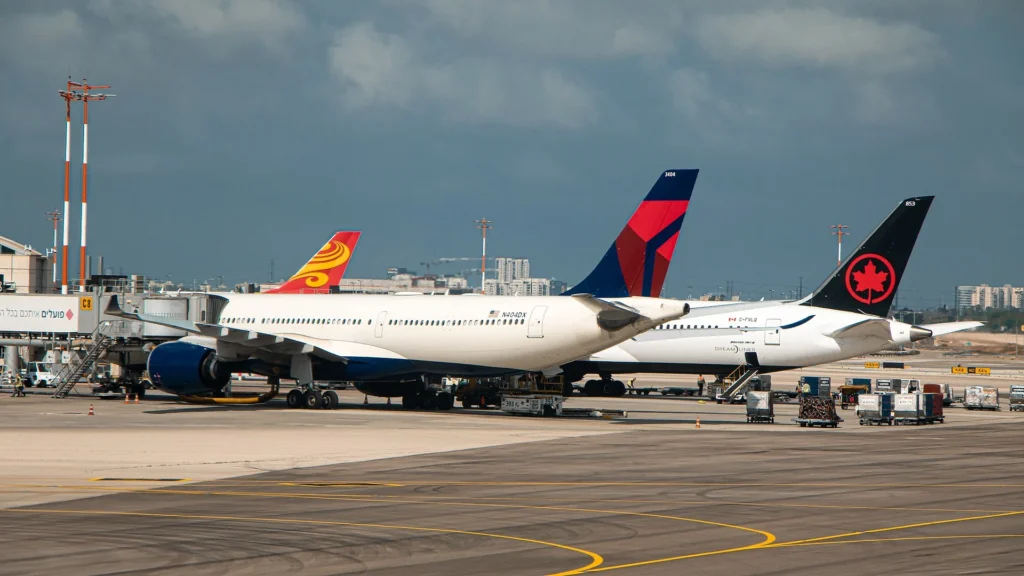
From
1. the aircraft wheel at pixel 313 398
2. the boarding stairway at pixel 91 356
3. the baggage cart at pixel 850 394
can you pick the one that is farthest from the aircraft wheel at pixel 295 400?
the baggage cart at pixel 850 394

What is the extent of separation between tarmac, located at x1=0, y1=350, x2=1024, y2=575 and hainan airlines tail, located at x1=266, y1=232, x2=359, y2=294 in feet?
144

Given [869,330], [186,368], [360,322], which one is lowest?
[186,368]

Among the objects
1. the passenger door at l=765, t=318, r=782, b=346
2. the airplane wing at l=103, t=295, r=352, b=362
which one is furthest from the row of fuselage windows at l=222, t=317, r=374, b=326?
the passenger door at l=765, t=318, r=782, b=346

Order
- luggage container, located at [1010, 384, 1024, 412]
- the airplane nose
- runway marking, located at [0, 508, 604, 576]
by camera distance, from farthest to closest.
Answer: luggage container, located at [1010, 384, 1024, 412] → the airplane nose → runway marking, located at [0, 508, 604, 576]

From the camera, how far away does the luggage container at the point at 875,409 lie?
136ft

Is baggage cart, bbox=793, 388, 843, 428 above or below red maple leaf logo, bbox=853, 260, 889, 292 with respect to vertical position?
below

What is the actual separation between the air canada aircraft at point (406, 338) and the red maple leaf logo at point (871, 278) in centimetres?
1183

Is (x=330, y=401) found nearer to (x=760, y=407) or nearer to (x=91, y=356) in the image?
(x=91, y=356)

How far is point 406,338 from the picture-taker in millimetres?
43188

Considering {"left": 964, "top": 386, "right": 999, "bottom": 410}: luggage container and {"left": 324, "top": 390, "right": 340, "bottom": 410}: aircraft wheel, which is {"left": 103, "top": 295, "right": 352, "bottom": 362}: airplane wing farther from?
{"left": 964, "top": 386, "right": 999, "bottom": 410}: luggage container

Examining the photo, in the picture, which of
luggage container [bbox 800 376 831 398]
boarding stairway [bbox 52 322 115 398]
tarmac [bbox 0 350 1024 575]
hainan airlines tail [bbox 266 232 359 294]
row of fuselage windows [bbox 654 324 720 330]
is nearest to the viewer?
tarmac [bbox 0 350 1024 575]

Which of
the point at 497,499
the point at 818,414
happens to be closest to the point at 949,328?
the point at 818,414

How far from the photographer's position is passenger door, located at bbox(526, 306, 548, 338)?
133 ft

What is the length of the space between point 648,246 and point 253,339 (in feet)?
47.5
